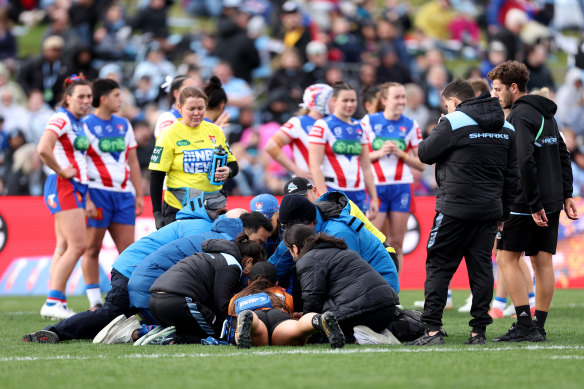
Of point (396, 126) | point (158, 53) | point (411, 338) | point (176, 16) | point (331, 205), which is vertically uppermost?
point (176, 16)

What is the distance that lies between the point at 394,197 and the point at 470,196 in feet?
13.8

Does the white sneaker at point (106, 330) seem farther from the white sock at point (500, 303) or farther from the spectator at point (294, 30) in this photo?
the spectator at point (294, 30)

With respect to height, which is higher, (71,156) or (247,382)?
(71,156)

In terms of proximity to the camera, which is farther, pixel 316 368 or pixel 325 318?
pixel 325 318

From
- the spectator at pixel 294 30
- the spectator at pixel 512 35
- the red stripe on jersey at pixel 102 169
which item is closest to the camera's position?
the red stripe on jersey at pixel 102 169

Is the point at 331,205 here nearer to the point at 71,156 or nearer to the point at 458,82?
the point at 458,82

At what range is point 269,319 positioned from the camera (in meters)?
7.19

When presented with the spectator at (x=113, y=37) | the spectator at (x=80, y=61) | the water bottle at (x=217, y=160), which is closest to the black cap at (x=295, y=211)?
the water bottle at (x=217, y=160)

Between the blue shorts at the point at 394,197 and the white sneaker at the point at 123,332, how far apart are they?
436cm

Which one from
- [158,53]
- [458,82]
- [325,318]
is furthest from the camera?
[158,53]

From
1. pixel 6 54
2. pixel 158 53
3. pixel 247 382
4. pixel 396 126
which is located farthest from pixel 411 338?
pixel 6 54

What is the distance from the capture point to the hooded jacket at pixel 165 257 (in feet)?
25.4

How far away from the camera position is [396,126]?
1144 cm

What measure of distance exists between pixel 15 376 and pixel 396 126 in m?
6.71
